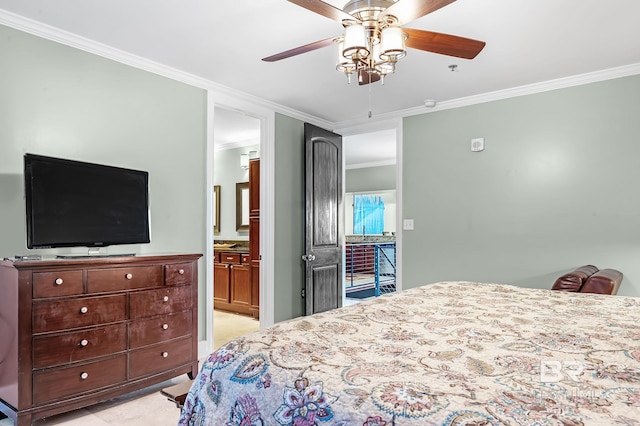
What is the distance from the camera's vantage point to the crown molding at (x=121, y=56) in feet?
8.62

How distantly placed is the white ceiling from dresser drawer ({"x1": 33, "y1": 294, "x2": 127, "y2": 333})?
1.75 metres

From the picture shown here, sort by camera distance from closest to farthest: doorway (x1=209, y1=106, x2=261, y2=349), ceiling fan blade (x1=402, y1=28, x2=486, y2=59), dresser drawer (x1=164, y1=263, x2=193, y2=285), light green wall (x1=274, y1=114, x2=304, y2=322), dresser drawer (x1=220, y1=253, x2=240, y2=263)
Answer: ceiling fan blade (x1=402, y1=28, x2=486, y2=59)
dresser drawer (x1=164, y1=263, x2=193, y2=285)
light green wall (x1=274, y1=114, x2=304, y2=322)
doorway (x1=209, y1=106, x2=261, y2=349)
dresser drawer (x1=220, y1=253, x2=240, y2=263)

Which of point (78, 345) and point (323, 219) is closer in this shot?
point (78, 345)

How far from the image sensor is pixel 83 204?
106 inches

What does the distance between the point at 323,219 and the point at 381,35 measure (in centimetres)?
290

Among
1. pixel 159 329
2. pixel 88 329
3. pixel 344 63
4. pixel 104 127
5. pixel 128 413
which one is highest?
pixel 344 63

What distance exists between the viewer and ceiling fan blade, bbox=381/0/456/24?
1.79m

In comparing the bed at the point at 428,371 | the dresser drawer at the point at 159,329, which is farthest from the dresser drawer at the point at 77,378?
the bed at the point at 428,371

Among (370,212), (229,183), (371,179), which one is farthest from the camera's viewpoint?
(370,212)

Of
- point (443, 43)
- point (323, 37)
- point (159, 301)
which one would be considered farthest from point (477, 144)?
point (159, 301)

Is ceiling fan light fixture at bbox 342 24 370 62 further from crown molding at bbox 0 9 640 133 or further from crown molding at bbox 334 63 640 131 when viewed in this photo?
crown molding at bbox 334 63 640 131

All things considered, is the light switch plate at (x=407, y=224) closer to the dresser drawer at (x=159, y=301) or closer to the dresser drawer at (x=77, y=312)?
the dresser drawer at (x=159, y=301)

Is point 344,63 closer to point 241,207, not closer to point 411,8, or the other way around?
point 411,8

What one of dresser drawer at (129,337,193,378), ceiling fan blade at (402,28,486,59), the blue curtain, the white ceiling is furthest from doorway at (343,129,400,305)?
ceiling fan blade at (402,28,486,59)
